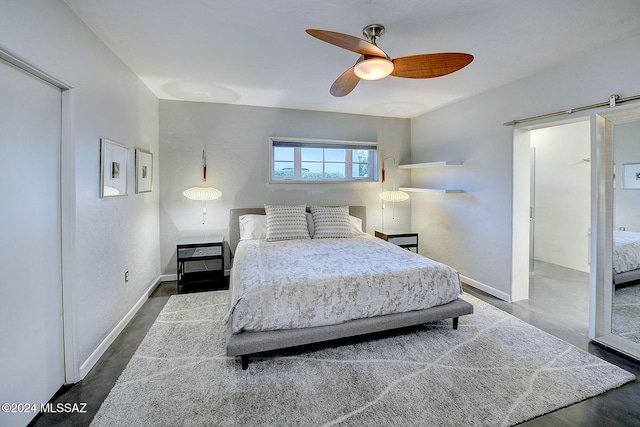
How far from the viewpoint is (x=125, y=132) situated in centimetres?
277

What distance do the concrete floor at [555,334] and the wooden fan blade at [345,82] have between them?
2.57m

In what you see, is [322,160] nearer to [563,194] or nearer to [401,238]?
[401,238]

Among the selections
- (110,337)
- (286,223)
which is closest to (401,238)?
(286,223)

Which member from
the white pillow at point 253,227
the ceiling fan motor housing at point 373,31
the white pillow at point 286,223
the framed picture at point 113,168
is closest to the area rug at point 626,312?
the ceiling fan motor housing at point 373,31

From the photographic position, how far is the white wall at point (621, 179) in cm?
228

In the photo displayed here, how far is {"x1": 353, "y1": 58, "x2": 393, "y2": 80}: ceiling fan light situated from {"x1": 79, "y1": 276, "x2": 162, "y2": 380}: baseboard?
291 cm

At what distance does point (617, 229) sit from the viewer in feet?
7.78

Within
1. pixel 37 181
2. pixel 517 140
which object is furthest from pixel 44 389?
pixel 517 140

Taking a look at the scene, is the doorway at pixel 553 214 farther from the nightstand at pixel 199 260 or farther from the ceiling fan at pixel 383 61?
the nightstand at pixel 199 260

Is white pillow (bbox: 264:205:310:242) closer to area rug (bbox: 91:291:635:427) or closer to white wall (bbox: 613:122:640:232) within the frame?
area rug (bbox: 91:291:635:427)

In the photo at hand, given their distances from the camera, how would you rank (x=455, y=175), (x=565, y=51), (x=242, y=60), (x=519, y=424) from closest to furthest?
(x=519, y=424) → (x=565, y=51) → (x=242, y=60) → (x=455, y=175)

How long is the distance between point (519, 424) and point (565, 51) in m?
2.97

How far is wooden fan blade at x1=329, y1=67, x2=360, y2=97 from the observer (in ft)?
7.33

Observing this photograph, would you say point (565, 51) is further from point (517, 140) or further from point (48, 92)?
point (48, 92)
